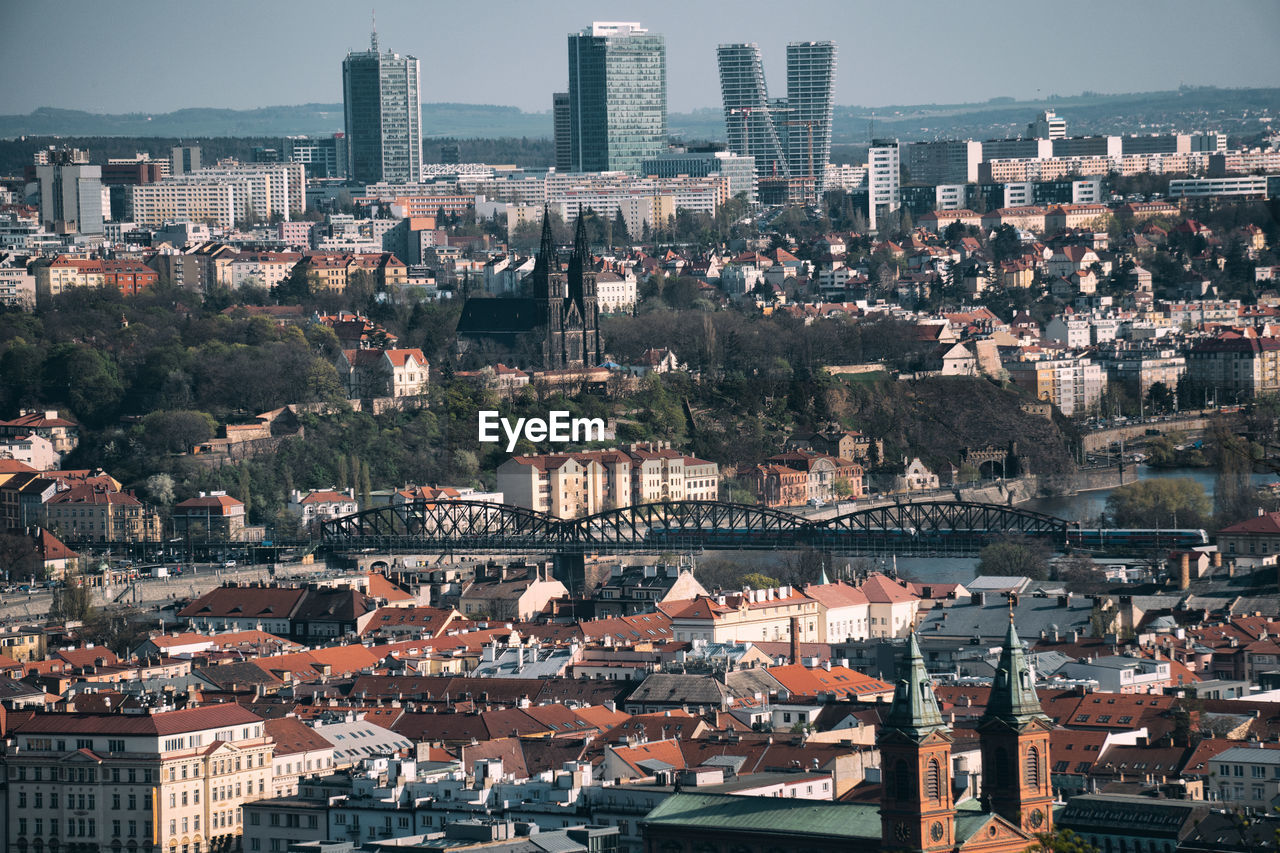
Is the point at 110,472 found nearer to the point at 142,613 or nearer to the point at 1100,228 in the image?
the point at 142,613

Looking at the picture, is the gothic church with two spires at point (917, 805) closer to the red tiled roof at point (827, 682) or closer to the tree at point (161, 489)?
the red tiled roof at point (827, 682)

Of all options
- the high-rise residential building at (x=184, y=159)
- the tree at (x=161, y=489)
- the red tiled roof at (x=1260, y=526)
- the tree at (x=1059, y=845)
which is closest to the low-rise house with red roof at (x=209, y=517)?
the tree at (x=161, y=489)

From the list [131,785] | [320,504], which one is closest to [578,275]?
[320,504]

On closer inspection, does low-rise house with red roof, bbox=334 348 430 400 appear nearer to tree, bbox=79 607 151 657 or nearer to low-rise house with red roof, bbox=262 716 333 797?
tree, bbox=79 607 151 657

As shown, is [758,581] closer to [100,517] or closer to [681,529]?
[681,529]

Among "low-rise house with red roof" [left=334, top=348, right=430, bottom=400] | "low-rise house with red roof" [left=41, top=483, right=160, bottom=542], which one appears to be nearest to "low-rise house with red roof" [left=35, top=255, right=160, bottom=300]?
"low-rise house with red roof" [left=334, top=348, right=430, bottom=400]
